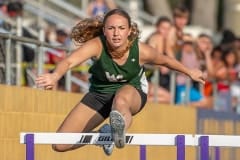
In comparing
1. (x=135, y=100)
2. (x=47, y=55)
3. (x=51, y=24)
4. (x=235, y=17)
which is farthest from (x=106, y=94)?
(x=235, y=17)

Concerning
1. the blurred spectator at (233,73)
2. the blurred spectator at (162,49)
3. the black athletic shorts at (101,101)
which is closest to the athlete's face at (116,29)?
the black athletic shorts at (101,101)

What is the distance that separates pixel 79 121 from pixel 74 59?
75cm

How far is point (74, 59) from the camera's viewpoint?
11.2 meters

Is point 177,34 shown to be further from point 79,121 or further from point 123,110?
point 123,110

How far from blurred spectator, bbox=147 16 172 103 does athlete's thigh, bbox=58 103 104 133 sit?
18.0ft

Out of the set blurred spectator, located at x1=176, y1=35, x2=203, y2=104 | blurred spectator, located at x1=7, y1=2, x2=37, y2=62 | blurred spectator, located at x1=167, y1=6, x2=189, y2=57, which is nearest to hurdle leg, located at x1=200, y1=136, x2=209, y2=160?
blurred spectator, located at x1=7, y1=2, x2=37, y2=62

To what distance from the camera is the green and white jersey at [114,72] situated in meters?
11.5

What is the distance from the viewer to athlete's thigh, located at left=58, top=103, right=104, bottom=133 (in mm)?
11664

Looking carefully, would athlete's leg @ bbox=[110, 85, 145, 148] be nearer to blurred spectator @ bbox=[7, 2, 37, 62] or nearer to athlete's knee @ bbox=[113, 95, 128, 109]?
athlete's knee @ bbox=[113, 95, 128, 109]

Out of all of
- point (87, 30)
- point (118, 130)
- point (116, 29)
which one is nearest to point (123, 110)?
point (118, 130)

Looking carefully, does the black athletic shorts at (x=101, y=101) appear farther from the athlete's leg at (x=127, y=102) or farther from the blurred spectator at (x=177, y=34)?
the blurred spectator at (x=177, y=34)

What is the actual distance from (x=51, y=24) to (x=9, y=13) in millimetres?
5716

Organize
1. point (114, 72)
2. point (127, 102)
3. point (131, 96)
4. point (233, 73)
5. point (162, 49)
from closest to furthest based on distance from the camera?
point (127, 102)
point (131, 96)
point (114, 72)
point (162, 49)
point (233, 73)

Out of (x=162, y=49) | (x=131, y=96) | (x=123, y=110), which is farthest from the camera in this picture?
(x=162, y=49)
